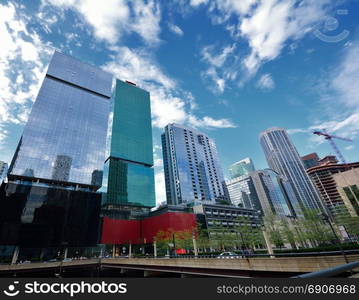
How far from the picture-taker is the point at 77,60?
5418 inches

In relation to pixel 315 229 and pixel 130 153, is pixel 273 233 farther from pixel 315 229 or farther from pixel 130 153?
pixel 130 153

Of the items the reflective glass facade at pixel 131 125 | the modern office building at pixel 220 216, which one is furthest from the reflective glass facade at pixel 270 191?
the reflective glass facade at pixel 131 125

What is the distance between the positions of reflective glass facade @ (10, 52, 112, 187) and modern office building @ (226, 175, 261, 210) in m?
123

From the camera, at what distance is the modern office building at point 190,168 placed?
14425 cm

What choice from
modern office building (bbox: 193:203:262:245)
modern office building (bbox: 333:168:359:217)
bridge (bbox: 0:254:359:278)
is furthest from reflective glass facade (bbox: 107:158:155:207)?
modern office building (bbox: 333:168:359:217)

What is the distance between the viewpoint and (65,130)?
104 metres

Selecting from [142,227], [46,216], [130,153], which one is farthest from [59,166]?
[142,227]

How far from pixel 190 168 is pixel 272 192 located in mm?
71362

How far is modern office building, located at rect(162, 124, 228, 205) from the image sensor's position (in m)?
144

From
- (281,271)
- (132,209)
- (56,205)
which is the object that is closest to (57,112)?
(56,205)

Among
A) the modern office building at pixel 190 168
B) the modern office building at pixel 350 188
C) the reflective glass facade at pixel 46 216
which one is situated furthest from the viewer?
the modern office building at pixel 190 168

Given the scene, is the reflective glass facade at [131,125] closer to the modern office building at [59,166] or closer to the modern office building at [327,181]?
the modern office building at [59,166]

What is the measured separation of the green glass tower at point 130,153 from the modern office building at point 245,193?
8684 centimetres

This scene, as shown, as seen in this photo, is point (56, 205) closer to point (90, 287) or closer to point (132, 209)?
point (132, 209)
